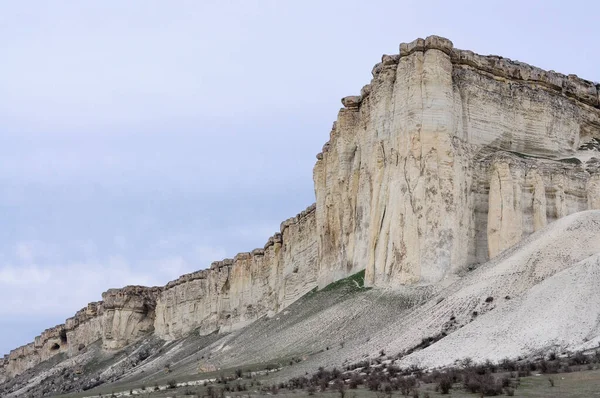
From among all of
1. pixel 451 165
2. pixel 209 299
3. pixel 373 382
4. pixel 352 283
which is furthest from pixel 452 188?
pixel 209 299

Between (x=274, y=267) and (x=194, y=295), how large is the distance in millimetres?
16506

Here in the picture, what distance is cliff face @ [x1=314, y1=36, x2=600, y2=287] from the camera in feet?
148

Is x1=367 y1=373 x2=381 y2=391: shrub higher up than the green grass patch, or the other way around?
the green grass patch

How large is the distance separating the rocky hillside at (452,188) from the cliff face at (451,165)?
72mm

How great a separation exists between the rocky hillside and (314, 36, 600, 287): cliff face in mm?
72

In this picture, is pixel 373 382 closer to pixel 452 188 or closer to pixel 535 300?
pixel 535 300

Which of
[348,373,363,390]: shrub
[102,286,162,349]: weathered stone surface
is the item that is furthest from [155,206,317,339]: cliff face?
[348,373,363,390]: shrub

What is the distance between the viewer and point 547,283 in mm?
31531

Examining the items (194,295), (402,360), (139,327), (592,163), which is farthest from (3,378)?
(402,360)

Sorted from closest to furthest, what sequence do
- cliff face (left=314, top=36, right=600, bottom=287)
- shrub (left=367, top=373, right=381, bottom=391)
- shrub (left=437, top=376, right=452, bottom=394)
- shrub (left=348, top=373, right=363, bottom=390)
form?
shrub (left=437, top=376, right=452, bottom=394) < shrub (left=367, top=373, right=381, bottom=391) < shrub (left=348, top=373, right=363, bottom=390) < cliff face (left=314, top=36, right=600, bottom=287)

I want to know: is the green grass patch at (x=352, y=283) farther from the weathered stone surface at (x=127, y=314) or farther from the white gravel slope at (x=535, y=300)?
the weathered stone surface at (x=127, y=314)

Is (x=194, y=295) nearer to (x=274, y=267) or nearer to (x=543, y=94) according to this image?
(x=274, y=267)

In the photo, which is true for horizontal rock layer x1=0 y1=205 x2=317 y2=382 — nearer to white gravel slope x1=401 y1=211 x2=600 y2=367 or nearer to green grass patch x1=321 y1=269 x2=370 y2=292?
green grass patch x1=321 y1=269 x2=370 y2=292

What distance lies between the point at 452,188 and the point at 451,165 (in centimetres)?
122
